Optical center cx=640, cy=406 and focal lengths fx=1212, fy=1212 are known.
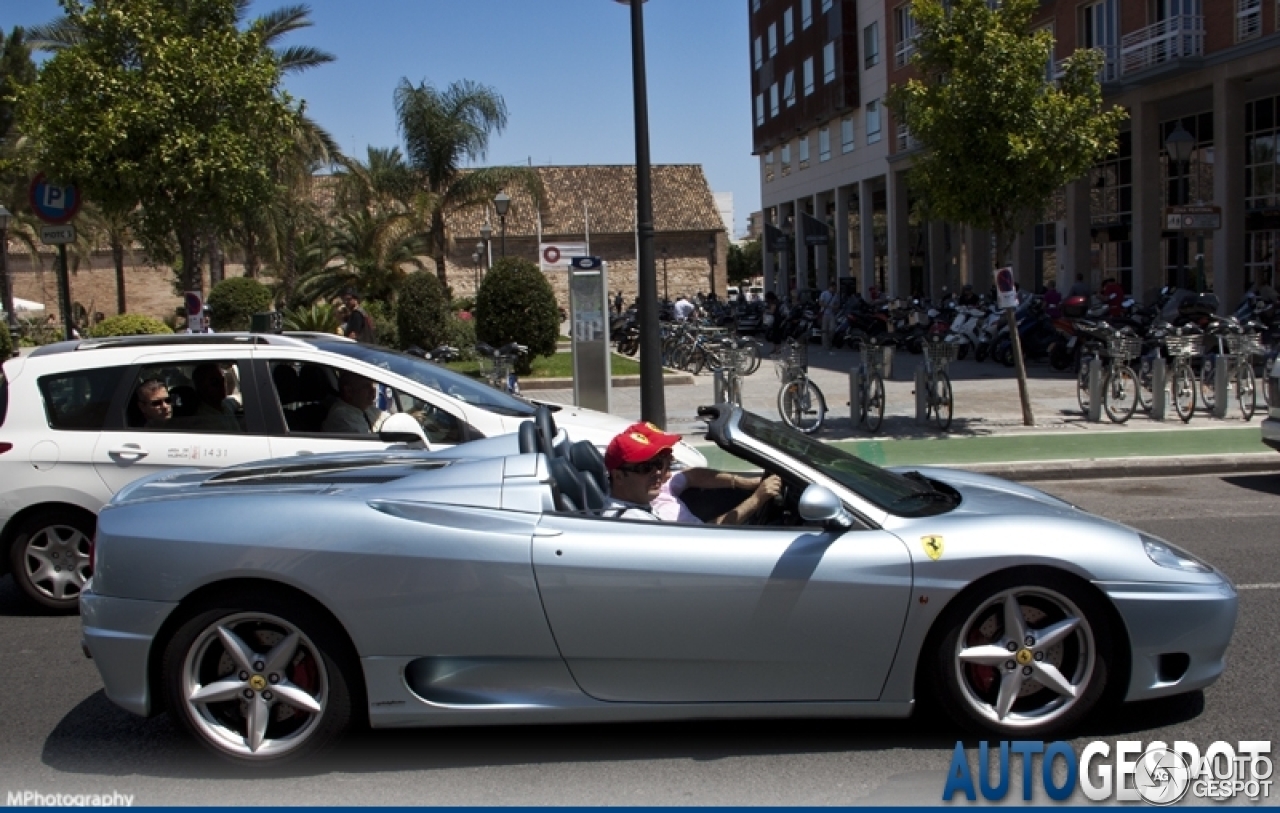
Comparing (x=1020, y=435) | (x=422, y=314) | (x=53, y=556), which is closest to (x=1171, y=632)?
(x=53, y=556)

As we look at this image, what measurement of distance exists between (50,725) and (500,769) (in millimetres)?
2068

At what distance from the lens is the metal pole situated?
13.0m

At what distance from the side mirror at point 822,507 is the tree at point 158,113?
41.2 feet

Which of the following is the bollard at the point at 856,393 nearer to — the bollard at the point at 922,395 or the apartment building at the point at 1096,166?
the bollard at the point at 922,395

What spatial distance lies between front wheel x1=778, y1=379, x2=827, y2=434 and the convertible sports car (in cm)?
1024

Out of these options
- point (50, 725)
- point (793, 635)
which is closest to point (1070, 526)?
point (793, 635)

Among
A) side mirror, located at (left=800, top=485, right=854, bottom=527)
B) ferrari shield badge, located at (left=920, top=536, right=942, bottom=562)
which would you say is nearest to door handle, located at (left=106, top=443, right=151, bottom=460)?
side mirror, located at (left=800, top=485, right=854, bottom=527)

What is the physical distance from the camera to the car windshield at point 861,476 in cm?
476

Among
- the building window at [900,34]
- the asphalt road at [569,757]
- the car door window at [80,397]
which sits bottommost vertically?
the asphalt road at [569,757]

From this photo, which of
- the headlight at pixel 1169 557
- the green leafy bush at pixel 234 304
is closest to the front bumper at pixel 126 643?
the headlight at pixel 1169 557

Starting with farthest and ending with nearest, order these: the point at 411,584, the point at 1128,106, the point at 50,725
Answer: the point at 1128,106, the point at 50,725, the point at 411,584

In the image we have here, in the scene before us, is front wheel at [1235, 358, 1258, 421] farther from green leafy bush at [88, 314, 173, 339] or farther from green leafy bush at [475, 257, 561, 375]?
green leafy bush at [88, 314, 173, 339]

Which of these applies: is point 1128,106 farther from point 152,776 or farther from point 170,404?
point 152,776

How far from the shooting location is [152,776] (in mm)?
4469
